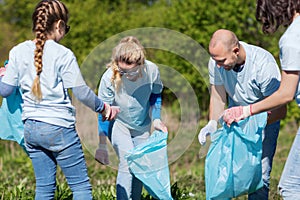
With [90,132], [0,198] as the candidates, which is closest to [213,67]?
[0,198]

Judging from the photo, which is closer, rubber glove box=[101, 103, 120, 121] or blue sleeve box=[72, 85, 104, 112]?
blue sleeve box=[72, 85, 104, 112]

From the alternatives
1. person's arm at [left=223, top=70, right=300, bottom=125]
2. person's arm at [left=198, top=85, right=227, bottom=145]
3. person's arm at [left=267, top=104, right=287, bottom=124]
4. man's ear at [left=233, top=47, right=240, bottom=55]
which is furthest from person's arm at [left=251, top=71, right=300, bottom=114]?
person's arm at [left=198, top=85, right=227, bottom=145]

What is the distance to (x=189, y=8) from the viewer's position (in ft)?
34.0

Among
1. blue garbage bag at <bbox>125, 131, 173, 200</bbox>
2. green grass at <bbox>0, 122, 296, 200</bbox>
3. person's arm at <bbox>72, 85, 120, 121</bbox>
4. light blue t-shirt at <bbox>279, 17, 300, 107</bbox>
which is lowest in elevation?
green grass at <bbox>0, 122, 296, 200</bbox>

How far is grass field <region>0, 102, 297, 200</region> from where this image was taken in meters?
5.43

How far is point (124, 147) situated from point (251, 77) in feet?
3.78

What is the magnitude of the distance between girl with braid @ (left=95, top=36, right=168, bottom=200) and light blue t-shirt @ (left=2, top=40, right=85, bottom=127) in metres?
0.66

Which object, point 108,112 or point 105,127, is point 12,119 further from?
point 108,112

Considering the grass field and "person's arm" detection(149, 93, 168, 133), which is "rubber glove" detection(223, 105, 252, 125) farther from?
the grass field

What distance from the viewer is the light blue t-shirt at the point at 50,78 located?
4020mm

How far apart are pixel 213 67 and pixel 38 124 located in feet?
4.33

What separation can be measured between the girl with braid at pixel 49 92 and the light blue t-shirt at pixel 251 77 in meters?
0.96

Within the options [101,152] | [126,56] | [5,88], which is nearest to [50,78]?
[5,88]

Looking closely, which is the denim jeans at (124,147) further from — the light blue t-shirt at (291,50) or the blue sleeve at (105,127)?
the light blue t-shirt at (291,50)
